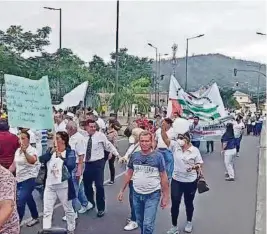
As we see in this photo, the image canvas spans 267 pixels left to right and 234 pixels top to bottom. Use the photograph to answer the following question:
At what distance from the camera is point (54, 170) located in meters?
7.71

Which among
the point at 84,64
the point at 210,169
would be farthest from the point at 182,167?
the point at 84,64

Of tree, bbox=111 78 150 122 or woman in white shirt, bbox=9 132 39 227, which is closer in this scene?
woman in white shirt, bbox=9 132 39 227

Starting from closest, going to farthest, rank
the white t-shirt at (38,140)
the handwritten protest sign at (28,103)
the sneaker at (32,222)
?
the handwritten protest sign at (28,103), the sneaker at (32,222), the white t-shirt at (38,140)

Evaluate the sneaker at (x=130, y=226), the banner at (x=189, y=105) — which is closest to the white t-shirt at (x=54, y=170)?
the sneaker at (x=130, y=226)

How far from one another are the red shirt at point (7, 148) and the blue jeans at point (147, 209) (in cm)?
205

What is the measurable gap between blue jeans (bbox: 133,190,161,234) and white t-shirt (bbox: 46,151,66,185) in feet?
3.31

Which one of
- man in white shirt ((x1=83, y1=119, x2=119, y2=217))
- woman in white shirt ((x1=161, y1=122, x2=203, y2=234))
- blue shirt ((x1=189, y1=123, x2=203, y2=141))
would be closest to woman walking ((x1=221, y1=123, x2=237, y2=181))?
blue shirt ((x1=189, y1=123, x2=203, y2=141))

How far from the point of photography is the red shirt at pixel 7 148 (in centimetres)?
842

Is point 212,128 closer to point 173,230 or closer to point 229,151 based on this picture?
point 229,151

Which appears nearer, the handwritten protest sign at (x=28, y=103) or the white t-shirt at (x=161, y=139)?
the handwritten protest sign at (x=28, y=103)

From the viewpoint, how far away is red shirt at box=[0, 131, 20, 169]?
8.42 meters

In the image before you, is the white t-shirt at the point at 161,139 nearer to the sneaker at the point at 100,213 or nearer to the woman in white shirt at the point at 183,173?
the woman in white shirt at the point at 183,173

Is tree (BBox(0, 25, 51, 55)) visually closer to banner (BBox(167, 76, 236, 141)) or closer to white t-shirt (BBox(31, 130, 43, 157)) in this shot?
banner (BBox(167, 76, 236, 141))

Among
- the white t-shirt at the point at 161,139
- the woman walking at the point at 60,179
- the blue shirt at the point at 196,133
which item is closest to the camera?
the woman walking at the point at 60,179
